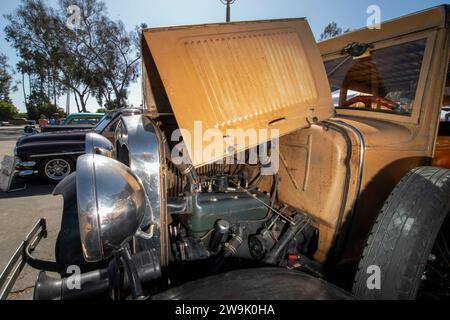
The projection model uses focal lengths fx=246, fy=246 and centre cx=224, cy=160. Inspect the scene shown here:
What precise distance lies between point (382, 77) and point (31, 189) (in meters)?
6.95

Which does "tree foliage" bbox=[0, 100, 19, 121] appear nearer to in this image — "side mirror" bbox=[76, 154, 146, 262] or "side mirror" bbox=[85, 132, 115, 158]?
"side mirror" bbox=[85, 132, 115, 158]

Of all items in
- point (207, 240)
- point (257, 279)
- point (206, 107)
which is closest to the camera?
point (257, 279)

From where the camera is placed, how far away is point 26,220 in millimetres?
3912

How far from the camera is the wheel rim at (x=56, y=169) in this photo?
6.30 meters

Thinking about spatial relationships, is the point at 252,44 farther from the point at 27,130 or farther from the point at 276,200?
the point at 27,130

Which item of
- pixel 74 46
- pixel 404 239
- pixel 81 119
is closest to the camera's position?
pixel 404 239

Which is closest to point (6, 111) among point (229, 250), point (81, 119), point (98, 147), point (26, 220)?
point (81, 119)

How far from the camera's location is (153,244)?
150 centimetres

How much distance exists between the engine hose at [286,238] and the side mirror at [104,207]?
0.98 meters

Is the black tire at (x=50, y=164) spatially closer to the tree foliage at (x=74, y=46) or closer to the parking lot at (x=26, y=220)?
the parking lot at (x=26, y=220)

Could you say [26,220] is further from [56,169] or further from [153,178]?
[153,178]
